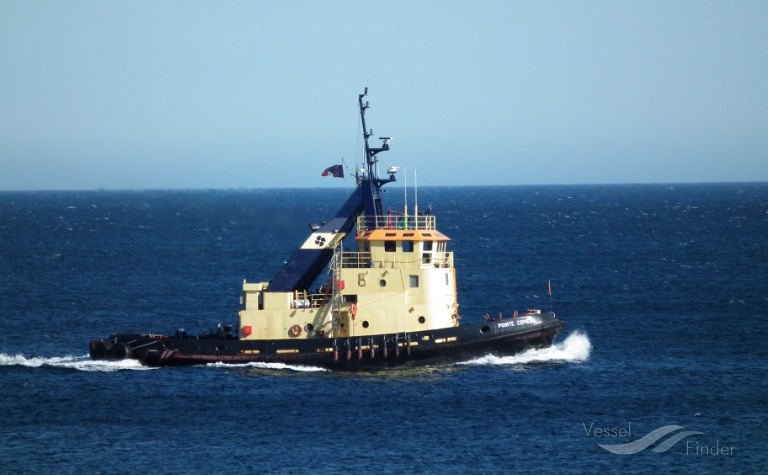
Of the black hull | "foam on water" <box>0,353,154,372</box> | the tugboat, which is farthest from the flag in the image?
"foam on water" <box>0,353,154,372</box>

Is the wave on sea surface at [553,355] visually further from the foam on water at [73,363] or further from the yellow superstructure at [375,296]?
the foam on water at [73,363]

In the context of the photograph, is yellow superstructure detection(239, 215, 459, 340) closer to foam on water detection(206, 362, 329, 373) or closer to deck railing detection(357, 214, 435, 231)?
deck railing detection(357, 214, 435, 231)

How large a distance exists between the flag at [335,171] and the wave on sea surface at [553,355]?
27.3 ft

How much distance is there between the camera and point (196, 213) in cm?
5934

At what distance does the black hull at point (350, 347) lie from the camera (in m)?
44.2

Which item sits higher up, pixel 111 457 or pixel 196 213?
pixel 196 213

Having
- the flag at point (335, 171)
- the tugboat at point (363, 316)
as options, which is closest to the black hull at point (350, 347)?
the tugboat at point (363, 316)

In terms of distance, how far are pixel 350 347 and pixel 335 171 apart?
6.77m

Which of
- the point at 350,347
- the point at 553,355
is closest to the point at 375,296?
the point at 350,347

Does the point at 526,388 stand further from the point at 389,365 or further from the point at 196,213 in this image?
the point at 196,213

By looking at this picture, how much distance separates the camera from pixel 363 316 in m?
44.8

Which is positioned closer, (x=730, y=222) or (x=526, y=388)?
(x=526, y=388)

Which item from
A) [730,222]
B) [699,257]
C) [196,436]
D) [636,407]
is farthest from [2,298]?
[730,222]

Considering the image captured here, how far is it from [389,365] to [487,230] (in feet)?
246
